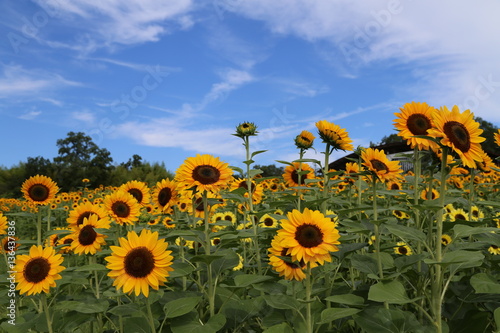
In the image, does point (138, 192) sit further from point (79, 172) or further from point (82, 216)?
point (79, 172)

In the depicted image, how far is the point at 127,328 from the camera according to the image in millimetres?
2420

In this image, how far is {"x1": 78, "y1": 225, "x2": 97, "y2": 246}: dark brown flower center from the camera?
11.0 ft

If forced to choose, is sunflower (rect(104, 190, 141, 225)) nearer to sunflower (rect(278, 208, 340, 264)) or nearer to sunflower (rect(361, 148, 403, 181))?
sunflower (rect(278, 208, 340, 264))

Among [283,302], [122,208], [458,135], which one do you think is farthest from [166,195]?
[458,135]

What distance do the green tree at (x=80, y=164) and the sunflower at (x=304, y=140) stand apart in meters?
20.5

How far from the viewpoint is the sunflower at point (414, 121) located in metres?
2.60

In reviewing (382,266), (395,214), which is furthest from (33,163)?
(382,266)

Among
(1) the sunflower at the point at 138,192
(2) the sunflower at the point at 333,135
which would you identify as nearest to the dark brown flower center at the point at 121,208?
(1) the sunflower at the point at 138,192

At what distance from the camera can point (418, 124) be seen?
2648 mm

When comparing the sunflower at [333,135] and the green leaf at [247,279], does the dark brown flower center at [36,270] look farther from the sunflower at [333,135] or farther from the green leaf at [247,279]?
the sunflower at [333,135]

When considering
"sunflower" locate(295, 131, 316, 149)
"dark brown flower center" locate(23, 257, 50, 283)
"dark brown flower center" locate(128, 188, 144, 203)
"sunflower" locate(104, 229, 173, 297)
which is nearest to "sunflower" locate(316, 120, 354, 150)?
"sunflower" locate(295, 131, 316, 149)

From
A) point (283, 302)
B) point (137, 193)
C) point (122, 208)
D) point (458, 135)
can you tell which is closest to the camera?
point (458, 135)

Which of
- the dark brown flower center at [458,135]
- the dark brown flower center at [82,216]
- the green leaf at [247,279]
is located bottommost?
the green leaf at [247,279]

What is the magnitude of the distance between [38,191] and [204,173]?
2.68m
